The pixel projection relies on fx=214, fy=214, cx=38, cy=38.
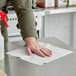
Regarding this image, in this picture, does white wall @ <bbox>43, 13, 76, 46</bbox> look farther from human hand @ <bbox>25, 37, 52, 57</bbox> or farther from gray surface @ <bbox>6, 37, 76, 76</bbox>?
gray surface @ <bbox>6, 37, 76, 76</bbox>

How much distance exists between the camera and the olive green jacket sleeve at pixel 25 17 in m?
1.28

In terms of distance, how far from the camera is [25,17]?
1303 millimetres

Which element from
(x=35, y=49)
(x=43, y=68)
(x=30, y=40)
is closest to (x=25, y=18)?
(x=30, y=40)

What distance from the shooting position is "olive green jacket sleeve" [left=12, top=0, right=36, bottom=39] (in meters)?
1.28

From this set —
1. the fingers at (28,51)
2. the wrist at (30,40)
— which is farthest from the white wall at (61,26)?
the fingers at (28,51)

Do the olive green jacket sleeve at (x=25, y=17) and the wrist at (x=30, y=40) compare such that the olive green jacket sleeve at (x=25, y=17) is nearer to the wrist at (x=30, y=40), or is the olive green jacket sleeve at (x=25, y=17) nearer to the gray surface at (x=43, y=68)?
the wrist at (x=30, y=40)

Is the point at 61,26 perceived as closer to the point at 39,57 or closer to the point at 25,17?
the point at 25,17

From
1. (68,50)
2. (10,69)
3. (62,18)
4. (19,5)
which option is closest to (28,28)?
(19,5)

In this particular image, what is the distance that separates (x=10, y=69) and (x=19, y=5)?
52 cm

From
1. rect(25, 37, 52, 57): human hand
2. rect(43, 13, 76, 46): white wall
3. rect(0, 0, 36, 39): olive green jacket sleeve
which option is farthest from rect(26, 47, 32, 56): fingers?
rect(43, 13, 76, 46): white wall

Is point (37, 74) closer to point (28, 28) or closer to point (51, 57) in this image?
point (51, 57)

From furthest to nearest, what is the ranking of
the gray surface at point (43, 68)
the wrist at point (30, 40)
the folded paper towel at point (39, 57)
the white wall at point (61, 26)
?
1. the white wall at point (61, 26)
2. the wrist at point (30, 40)
3. the folded paper towel at point (39, 57)
4. the gray surface at point (43, 68)

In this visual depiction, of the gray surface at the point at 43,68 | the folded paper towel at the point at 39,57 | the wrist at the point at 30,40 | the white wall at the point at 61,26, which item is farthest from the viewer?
the white wall at the point at 61,26

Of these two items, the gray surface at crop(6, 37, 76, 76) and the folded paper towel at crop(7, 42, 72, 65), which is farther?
the folded paper towel at crop(7, 42, 72, 65)
